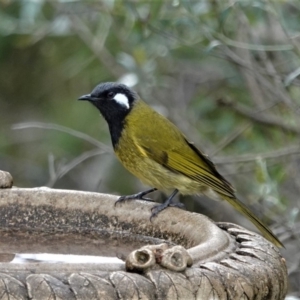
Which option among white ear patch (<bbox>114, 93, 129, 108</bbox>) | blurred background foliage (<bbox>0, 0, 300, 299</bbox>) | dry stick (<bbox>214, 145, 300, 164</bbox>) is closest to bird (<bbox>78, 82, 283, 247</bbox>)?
white ear patch (<bbox>114, 93, 129, 108</bbox>)

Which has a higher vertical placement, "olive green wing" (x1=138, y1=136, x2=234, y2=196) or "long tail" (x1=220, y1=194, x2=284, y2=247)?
"olive green wing" (x1=138, y1=136, x2=234, y2=196)

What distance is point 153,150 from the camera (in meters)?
5.17

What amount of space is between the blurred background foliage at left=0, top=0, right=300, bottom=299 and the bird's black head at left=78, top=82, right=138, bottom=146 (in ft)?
1.84

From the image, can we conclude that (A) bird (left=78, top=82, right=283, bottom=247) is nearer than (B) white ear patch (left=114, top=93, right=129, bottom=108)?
Yes

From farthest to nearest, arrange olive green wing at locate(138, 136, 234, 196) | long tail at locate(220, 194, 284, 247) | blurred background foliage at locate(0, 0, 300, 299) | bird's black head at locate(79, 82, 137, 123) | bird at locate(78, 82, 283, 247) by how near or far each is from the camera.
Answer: blurred background foliage at locate(0, 0, 300, 299) → bird's black head at locate(79, 82, 137, 123) → bird at locate(78, 82, 283, 247) → olive green wing at locate(138, 136, 234, 196) → long tail at locate(220, 194, 284, 247)

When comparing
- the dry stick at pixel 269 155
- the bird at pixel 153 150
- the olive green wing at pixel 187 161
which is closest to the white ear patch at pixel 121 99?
the bird at pixel 153 150

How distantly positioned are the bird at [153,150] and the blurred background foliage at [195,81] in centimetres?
41

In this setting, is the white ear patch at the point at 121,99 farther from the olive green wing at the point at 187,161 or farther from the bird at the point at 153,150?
the olive green wing at the point at 187,161

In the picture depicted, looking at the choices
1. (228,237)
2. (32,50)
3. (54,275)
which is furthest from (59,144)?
(54,275)

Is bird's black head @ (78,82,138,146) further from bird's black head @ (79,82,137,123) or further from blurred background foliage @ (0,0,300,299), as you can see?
blurred background foliage @ (0,0,300,299)

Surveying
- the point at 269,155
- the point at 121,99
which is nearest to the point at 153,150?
the point at 121,99

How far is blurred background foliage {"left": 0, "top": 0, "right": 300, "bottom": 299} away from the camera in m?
5.71

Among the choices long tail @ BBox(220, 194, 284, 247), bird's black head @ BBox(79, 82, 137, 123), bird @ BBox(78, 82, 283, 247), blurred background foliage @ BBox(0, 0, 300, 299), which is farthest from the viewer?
blurred background foliage @ BBox(0, 0, 300, 299)

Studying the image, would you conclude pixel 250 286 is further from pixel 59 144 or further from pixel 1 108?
pixel 1 108
